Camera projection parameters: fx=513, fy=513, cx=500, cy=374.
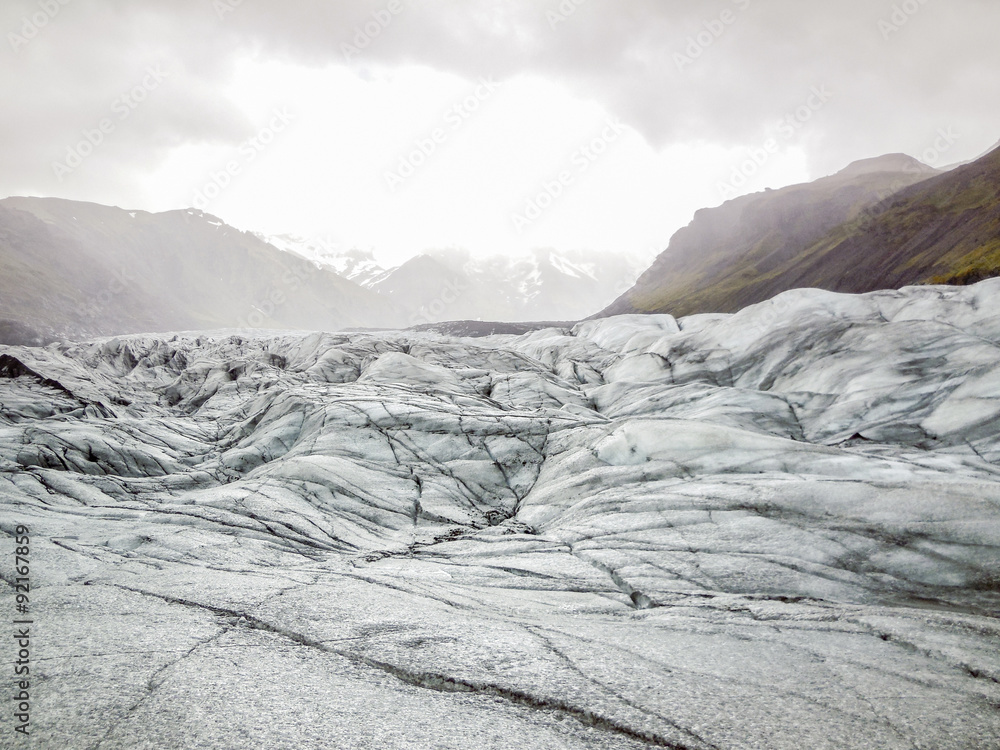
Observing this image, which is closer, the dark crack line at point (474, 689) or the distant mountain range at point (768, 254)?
the dark crack line at point (474, 689)

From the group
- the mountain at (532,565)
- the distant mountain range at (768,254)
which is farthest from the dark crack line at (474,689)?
the distant mountain range at (768,254)

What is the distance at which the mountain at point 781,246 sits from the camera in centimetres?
9909

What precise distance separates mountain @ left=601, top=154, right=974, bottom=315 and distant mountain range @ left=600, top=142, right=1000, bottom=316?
320mm

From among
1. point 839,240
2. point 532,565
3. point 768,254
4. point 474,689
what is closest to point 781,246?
point 768,254

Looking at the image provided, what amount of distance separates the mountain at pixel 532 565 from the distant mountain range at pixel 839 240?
6256cm

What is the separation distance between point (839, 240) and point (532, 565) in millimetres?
124054

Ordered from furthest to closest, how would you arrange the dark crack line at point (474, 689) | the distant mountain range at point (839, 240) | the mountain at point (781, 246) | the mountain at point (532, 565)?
1. the mountain at point (781, 246)
2. the distant mountain range at point (839, 240)
3. the mountain at point (532, 565)
4. the dark crack line at point (474, 689)

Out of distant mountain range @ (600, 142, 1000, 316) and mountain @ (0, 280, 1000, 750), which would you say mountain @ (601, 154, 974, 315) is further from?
mountain @ (0, 280, 1000, 750)

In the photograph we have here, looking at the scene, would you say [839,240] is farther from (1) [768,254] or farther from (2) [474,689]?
(2) [474,689]

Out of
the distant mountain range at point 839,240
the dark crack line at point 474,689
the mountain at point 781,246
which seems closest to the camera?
the dark crack line at point 474,689

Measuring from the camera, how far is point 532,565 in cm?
1300

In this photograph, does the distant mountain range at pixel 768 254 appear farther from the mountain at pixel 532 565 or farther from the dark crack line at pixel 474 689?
the dark crack line at pixel 474 689

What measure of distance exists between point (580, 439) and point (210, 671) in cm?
1719

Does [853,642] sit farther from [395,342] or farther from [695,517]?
[395,342]
